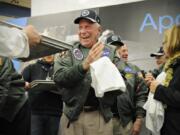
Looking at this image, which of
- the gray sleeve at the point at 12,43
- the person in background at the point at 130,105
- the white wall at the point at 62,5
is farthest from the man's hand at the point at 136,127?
the gray sleeve at the point at 12,43

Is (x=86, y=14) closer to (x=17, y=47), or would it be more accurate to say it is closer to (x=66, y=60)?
(x=66, y=60)

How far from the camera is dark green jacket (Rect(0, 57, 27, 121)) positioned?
1.95 meters

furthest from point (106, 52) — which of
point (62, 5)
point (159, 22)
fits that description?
point (62, 5)

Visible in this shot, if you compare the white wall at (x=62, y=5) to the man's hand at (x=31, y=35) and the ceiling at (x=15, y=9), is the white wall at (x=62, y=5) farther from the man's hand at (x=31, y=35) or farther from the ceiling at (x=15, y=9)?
the ceiling at (x=15, y=9)

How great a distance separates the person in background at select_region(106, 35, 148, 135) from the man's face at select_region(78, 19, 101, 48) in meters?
0.39

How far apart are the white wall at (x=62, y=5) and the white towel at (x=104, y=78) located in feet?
6.80

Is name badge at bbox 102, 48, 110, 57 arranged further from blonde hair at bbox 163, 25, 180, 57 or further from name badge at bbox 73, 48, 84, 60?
blonde hair at bbox 163, 25, 180, 57

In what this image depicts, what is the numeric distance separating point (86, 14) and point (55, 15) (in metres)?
2.21

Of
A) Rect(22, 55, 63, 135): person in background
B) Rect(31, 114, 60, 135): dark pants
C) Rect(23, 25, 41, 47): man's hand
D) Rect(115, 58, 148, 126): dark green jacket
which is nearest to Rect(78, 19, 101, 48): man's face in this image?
Rect(115, 58, 148, 126): dark green jacket

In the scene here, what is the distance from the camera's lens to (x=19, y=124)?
209cm

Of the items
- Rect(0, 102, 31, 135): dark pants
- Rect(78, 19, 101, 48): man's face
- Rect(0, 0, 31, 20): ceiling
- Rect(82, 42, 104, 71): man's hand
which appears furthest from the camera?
Rect(0, 0, 31, 20): ceiling

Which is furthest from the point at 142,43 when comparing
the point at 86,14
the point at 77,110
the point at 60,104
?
the point at 77,110

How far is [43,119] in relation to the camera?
137 inches

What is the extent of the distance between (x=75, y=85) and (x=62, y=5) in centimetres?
252
